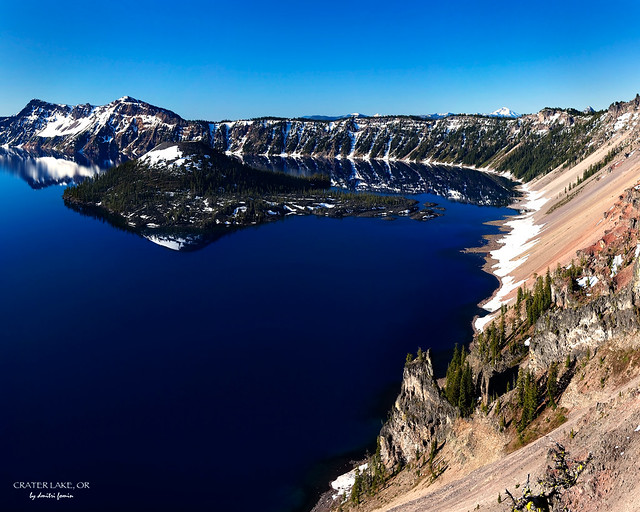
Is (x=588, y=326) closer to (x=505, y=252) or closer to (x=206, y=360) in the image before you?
(x=206, y=360)

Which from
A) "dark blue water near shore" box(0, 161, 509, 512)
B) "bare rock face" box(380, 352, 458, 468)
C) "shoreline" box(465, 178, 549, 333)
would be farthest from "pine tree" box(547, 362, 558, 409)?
"shoreline" box(465, 178, 549, 333)

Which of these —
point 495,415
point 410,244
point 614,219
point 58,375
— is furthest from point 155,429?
point 410,244

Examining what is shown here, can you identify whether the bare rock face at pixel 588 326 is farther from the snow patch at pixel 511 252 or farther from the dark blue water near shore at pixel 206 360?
the snow patch at pixel 511 252

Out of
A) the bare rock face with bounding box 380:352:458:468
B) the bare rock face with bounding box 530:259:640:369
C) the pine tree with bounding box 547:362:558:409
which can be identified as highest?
the bare rock face with bounding box 530:259:640:369

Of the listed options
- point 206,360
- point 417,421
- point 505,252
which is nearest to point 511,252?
point 505,252

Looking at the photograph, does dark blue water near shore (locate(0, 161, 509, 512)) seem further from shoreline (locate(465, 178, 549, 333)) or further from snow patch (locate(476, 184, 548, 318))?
snow patch (locate(476, 184, 548, 318))
